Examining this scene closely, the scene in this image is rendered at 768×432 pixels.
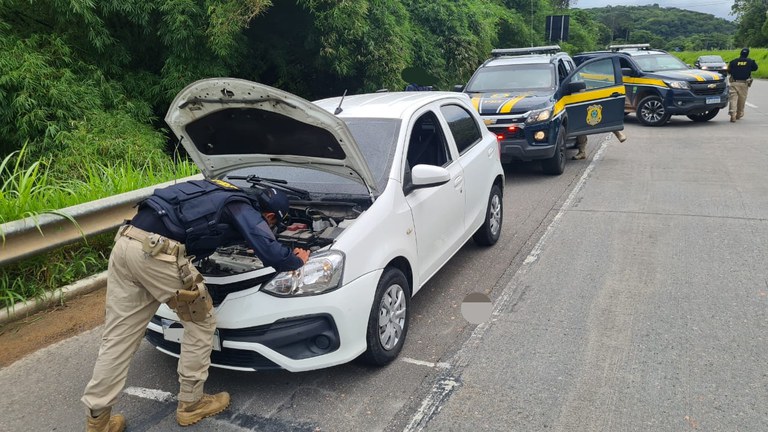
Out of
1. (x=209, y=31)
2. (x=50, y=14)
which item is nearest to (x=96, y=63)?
(x=50, y=14)

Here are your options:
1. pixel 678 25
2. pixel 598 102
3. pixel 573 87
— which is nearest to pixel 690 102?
pixel 598 102

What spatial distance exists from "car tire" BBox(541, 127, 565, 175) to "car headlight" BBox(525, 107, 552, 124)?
521mm

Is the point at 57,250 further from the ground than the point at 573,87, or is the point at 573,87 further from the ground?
the point at 573,87

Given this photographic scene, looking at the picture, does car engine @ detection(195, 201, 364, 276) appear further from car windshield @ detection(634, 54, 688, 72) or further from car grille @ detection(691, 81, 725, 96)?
car windshield @ detection(634, 54, 688, 72)

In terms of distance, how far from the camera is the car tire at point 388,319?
3.60 metres

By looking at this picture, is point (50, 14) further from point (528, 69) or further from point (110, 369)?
point (528, 69)

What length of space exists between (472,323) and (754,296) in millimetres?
2296

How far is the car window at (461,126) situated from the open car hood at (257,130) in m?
1.63

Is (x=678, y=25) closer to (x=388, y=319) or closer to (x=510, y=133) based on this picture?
(x=510, y=133)

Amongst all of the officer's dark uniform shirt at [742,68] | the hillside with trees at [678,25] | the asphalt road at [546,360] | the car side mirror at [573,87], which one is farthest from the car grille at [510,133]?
the hillside with trees at [678,25]

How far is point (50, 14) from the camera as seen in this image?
304 inches

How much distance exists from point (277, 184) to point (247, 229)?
131 cm

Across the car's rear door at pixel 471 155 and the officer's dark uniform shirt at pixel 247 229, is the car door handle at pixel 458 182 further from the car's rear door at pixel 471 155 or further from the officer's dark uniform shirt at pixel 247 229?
the officer's dark uniform shirt at pixel 247 229

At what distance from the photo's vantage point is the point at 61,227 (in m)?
4.74
